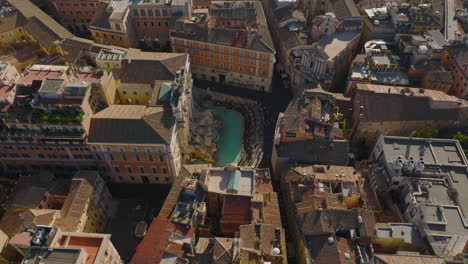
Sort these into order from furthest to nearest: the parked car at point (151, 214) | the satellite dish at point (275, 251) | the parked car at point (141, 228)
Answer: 1. the parked car at point (151, 214)
2. the parked car at point (141, 228)
3. the satellite dish at point (275, 251)

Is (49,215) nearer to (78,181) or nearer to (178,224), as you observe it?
(78,181)

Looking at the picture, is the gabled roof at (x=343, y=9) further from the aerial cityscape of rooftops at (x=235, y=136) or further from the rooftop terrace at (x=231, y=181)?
the rooftop terrace at (x=231, y=181)

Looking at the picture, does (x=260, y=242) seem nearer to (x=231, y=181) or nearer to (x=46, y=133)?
(x=231, y=181)

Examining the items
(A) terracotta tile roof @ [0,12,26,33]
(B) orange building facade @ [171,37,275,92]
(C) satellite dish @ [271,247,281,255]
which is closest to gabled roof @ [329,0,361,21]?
(B) orange building facade @ [171,37,275,92]

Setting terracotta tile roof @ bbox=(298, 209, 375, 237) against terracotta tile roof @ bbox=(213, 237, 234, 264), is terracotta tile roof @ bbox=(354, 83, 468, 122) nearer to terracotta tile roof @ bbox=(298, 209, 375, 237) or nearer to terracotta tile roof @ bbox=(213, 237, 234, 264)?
terracotta tile roof @ bbox=(298, 209, 375, 237)

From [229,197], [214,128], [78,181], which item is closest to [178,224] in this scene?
[229,197]

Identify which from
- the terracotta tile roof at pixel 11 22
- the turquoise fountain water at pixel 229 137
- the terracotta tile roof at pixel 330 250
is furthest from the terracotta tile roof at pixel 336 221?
the terracotta tile roof at pixel 11 22

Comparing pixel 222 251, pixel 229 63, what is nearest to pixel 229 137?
pixel 229 63
